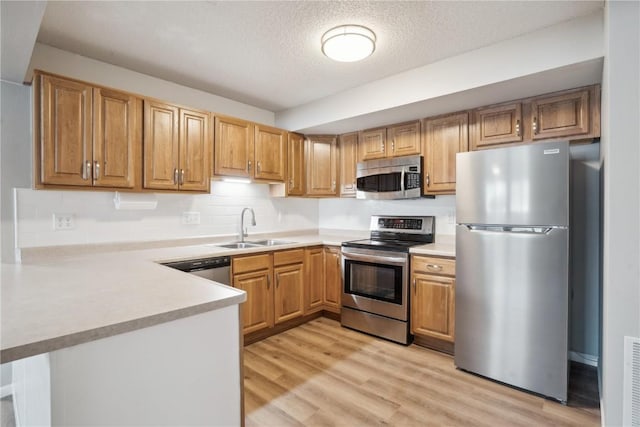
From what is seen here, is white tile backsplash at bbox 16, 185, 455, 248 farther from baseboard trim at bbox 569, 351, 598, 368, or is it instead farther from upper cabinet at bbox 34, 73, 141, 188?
baseboard trim at bbox 569, 351, 598, 368

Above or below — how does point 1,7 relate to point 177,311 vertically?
above

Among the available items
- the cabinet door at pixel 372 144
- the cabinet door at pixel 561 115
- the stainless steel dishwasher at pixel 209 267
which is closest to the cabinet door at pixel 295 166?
the cabinet door at pixel 372 144

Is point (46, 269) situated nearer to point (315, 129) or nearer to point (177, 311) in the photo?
point (177, 311)

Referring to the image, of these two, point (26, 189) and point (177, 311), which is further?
point (26, 189)

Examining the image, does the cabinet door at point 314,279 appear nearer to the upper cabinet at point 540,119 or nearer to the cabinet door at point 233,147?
the cabinet door at point 233,147

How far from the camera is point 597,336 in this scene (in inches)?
102

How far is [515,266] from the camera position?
7.36ft

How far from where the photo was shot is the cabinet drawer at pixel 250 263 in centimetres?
280

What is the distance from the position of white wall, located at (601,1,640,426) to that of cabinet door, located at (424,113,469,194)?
1.34 meters

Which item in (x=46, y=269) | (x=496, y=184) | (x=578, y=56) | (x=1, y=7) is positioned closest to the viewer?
(x=1, y=7)

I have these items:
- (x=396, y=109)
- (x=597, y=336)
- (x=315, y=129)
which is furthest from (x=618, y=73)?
(x=315, y=129)

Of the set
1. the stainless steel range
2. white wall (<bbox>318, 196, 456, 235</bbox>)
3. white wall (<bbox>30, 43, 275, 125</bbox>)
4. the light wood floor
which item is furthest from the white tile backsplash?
the light wood floor

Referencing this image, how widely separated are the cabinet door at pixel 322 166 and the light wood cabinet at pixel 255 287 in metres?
1.20

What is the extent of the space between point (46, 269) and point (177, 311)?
133 centimetres
